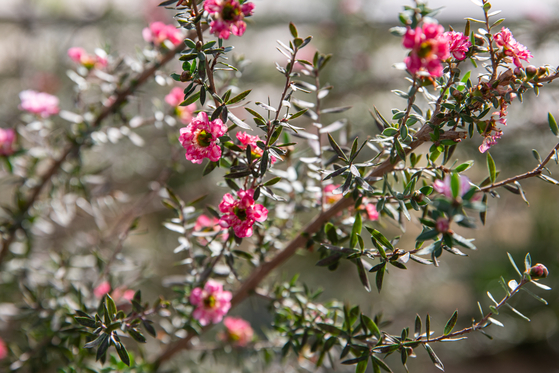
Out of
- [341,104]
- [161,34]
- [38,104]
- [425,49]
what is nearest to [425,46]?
[425,49]

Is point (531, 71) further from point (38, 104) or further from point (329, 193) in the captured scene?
point (38, 104)

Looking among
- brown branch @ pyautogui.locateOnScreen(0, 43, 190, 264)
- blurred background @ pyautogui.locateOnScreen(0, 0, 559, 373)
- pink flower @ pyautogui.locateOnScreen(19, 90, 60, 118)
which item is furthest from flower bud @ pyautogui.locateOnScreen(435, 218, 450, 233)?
blurred background @ pyautogui.locateOnScreen(0, 0, 559, 373)

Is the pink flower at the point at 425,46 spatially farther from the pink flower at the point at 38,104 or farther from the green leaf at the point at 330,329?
the pink flower at the point at 38,104

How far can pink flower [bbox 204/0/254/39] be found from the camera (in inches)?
14.8

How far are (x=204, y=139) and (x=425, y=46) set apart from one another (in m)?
0.25

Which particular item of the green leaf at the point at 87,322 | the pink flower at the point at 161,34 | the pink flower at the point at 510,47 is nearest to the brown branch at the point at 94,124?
the pink flower at the point at 161,34

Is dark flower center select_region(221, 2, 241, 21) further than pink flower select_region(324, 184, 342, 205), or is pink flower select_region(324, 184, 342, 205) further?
pink flower select_region(324, 184, 342, 205)

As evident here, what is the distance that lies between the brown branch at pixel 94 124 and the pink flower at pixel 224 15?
0.25 m

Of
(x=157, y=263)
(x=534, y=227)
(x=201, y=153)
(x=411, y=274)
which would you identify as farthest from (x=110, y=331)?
(x=534, y=227)

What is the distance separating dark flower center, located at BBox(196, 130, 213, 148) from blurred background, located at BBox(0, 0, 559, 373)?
2.99ft

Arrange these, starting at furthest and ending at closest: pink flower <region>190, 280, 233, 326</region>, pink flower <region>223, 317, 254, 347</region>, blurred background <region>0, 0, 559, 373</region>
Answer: blurred background <region>0, 0, 559, 373</region> < pink flower <region>223, 317, 254, 347</region> < pink flower <region>190, 280, 233, 326</region>

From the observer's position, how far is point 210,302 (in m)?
0.56

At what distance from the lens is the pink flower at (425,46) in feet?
1.09

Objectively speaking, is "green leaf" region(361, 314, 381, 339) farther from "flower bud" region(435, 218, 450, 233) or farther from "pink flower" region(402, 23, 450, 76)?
"pink flower" region(402, 23, 450, 76)
